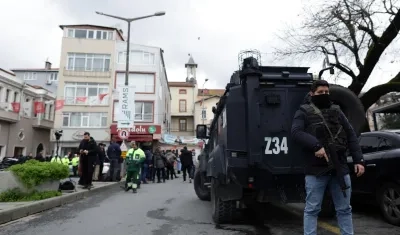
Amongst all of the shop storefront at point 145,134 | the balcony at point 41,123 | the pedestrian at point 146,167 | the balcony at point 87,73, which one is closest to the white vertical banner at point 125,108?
the pedestrian at point 146,167

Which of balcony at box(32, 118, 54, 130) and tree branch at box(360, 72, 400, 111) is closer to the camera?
tree branch at box(360, 72, 400, 111)

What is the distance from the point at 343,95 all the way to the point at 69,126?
3680 centimetres

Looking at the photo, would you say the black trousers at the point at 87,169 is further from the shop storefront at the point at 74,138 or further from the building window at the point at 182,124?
the building window at the point at 182,124

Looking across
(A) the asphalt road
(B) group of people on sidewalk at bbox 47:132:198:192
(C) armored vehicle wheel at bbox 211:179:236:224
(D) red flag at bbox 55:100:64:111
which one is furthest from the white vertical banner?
(D) red flag at bbox 55:100:64:111

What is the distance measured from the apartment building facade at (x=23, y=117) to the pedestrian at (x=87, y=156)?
25.6 meters

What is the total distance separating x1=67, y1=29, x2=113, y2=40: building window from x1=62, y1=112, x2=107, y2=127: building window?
29.1 ft

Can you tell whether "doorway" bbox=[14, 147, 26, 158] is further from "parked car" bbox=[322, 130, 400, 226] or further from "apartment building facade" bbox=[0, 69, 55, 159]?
"parked car" bbox=[322, 130, 400, 226]

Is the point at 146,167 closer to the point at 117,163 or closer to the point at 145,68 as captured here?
the point at 117,163

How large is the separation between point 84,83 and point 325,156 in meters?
38.7

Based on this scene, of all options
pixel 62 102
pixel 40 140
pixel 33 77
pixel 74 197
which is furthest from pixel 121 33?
pixel 74 197

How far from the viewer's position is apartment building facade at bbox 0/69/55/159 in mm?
33344

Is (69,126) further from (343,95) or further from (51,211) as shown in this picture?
(343,95)

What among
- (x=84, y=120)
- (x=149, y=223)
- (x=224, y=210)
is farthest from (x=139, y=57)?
(x=224, y=210)

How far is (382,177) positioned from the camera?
6.00 meters
